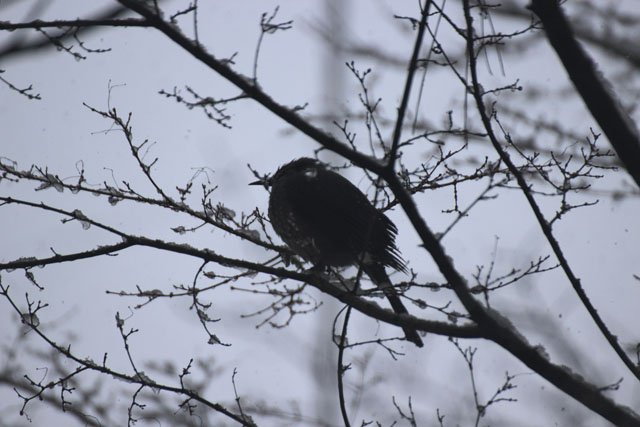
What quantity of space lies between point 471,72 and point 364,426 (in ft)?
6.49

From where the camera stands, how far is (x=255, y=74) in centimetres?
238

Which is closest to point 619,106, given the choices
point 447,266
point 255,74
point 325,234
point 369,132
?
point 447,266

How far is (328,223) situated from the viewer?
177 inches

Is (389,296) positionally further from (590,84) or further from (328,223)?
(590,84)

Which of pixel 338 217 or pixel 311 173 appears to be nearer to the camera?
pixel 311 173

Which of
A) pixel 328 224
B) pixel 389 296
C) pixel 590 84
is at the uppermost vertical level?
pixel 328 224

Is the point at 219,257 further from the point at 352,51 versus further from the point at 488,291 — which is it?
the point at 352,51

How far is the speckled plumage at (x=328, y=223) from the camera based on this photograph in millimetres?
4422

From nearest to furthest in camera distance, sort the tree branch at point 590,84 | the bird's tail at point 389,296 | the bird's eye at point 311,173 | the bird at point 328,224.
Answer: the tree branch at point 590,84 < the bird's tail at point 389,296 < the bird's eye at point 311,173 < the bird at point 328,224

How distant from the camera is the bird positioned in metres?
4.42

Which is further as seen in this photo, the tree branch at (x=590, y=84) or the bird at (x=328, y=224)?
the bird at (x=328, y=224)

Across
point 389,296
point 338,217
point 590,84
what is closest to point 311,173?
point 338,217

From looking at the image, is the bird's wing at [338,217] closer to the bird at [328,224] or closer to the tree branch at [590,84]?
the bird at [328,224]

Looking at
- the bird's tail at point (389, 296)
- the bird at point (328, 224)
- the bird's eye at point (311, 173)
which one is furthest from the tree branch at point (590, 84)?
the bird at point (328, 224)
